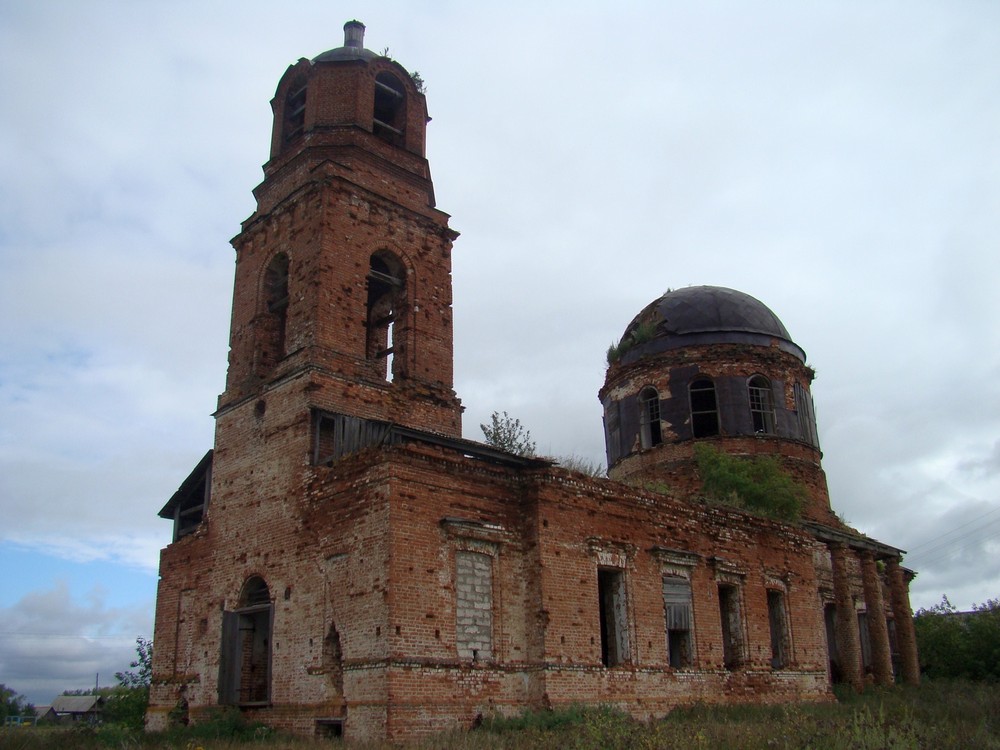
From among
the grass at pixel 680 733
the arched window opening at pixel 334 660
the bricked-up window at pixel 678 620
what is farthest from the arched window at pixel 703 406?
the arched window opening at pixel 334 660

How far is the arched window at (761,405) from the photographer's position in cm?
2466

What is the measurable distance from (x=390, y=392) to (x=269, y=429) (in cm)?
229

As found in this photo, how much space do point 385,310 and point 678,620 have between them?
8.69 metres

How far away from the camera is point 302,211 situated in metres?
17.0

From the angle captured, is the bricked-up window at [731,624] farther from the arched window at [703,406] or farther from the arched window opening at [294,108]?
the arched window opening at [294,108]

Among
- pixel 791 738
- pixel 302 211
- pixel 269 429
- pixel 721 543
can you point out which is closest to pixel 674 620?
pixel 721 543

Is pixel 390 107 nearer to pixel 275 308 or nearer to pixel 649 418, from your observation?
pixel 275 308

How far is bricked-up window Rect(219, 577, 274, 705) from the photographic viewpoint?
14328mm

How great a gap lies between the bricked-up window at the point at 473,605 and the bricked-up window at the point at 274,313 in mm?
6230

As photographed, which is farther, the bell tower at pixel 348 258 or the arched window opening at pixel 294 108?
the arched window opening at pixel 294 108

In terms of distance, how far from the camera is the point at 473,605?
13305 mm

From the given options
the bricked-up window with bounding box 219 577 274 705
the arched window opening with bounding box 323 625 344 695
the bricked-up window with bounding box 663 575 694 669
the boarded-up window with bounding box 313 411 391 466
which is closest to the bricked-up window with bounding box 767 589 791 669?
the bricked-up window with bounding box 663 575 694 669

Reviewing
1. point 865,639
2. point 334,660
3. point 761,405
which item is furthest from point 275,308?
point 865,639

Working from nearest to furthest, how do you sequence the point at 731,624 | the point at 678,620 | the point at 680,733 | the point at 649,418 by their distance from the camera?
the point at 680,733
the point at 678,620
the point at 731,624
the point at 649,418
